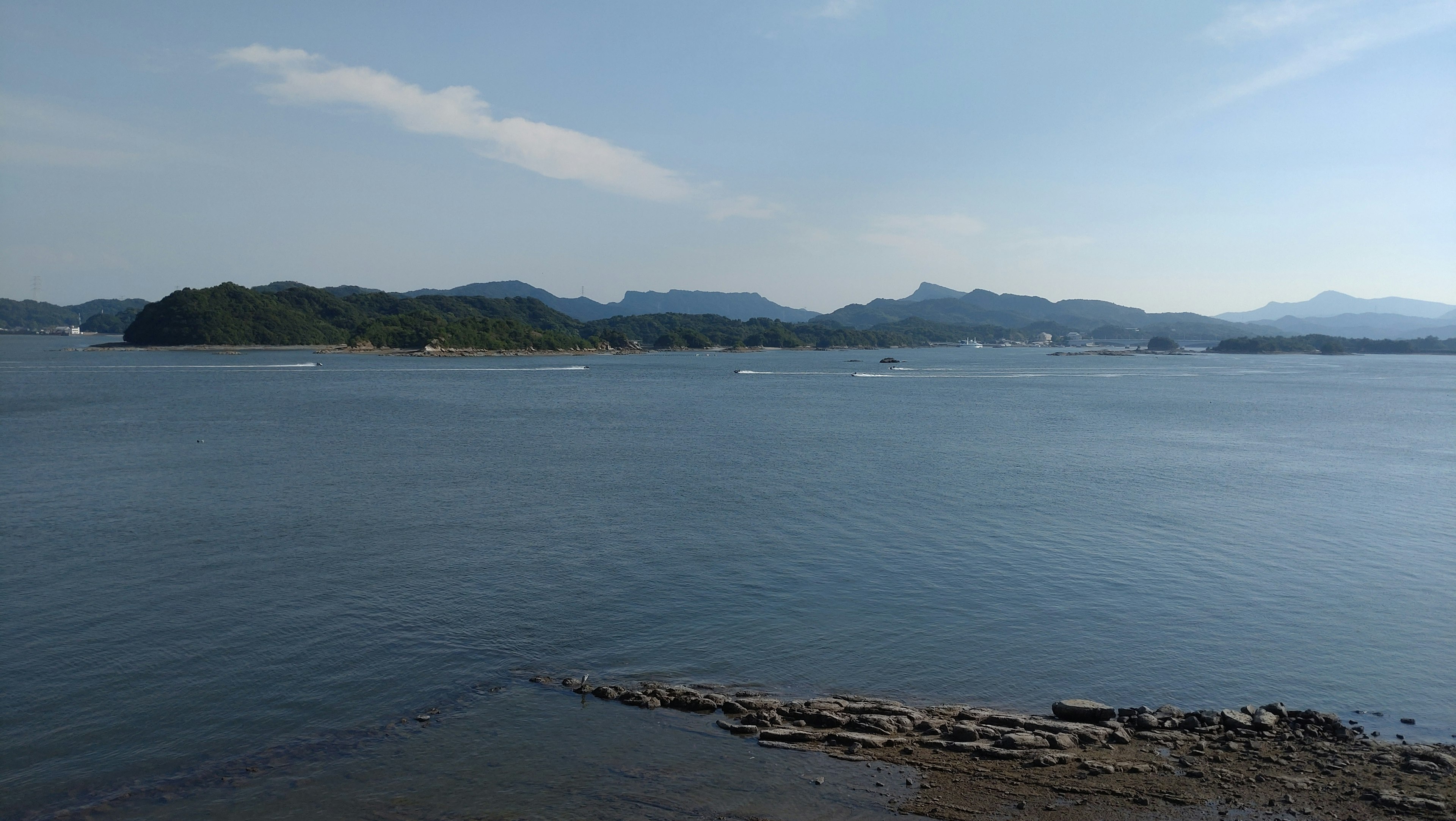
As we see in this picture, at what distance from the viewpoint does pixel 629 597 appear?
15258mm

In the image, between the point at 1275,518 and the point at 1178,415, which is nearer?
the point at 1275,518

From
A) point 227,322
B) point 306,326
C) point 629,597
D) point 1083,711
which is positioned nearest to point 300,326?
point 306,326

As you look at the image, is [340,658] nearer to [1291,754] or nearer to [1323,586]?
[1291,754]

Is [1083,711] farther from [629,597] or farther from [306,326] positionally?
[306,326]

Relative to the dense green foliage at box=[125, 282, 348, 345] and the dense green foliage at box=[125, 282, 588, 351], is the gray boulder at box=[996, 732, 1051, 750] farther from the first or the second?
the dense green foliage at box=[125, 282, 348, 345]

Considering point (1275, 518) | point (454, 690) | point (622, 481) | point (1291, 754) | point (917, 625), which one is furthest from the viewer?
point (622, 481)

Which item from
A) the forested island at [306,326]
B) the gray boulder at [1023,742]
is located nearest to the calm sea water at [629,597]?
the gray boulder at [1023,742]

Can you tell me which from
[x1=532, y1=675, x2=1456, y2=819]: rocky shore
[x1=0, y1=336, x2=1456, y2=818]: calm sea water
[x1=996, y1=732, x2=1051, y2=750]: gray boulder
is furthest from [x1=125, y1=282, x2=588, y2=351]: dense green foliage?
[x1=996, y1=732, x2=1051, y2=750]: gray boulder

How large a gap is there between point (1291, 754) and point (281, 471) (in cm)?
2878

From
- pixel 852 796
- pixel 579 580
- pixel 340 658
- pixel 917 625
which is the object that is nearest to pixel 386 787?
pixel 340 658

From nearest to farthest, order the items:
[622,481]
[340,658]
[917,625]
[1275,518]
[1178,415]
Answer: [340,658] < [917,625] < [1275,518] < [622,481] < [1178,415]

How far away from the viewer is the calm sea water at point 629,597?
9492mm

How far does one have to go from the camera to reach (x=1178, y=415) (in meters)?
54.1

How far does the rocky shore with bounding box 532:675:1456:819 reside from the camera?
26.7 ft
